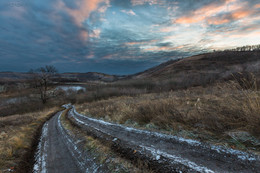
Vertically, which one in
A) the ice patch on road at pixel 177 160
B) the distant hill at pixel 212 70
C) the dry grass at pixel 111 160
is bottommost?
the dry grass at pixel 111 160

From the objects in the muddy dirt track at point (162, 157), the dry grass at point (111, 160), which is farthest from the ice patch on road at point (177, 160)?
the dry grass at point (111, 160)

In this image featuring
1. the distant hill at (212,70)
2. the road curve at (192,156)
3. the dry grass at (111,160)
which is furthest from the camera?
the distant hill at (212,70)

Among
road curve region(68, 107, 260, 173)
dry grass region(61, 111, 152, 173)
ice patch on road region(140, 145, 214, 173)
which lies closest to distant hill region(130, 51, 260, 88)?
road curve region(68, 107, 260, 173)

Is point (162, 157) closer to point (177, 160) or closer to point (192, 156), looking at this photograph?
point (177, 160)

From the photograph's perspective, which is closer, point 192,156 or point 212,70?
point 192,156

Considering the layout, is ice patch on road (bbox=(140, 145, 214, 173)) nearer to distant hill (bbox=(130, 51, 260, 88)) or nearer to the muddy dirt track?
the muddy dirt track

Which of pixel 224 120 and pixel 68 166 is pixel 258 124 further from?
pixel 68 166

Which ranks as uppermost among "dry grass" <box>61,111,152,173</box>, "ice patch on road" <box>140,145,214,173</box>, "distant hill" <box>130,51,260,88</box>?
"distant hill" <box>130,51,260,88</box>

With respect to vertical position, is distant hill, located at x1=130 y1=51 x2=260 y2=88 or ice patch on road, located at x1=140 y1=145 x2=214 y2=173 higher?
distant hill, located at x1=130 y1=51 x2=260 y2=88

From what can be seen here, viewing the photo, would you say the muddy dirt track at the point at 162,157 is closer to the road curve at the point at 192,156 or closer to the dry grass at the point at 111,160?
the road curve at the point at 192,156

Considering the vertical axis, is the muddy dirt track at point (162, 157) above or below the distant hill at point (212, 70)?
below

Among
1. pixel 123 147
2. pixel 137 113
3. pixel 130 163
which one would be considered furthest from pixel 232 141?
pixel 137 113

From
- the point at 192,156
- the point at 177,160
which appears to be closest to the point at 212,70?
the point at 192,156

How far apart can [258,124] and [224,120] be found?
719 mm
